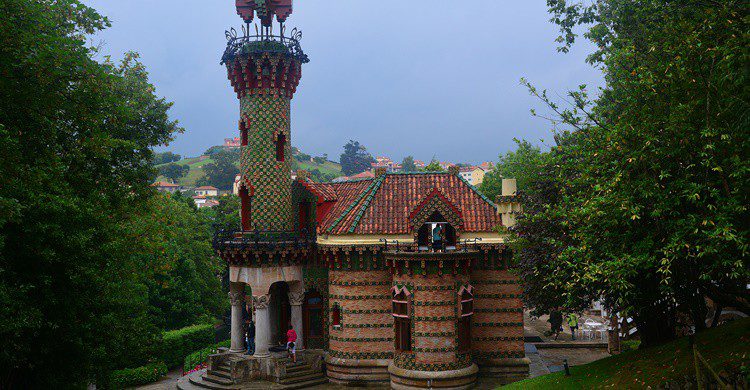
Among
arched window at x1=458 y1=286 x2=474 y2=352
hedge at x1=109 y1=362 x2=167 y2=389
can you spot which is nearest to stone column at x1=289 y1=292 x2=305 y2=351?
arched window at x1=458 y1=286 x2=474 y2=352

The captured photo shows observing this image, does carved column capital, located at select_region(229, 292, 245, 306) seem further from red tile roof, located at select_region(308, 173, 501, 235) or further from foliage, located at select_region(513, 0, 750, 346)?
foliage, located at select_region(513, 0, 750, 346)

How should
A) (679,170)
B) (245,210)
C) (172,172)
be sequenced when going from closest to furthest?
(679,170) < (245,210) < (172,172)

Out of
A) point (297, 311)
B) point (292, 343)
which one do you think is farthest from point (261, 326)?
point (297, 311)

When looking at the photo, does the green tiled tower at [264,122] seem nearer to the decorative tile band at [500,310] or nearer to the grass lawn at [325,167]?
the decorative tile band at [500,310]

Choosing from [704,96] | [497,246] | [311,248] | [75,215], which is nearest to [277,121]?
[311,248]

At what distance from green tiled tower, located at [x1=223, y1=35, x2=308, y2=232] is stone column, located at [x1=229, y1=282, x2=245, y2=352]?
9.36 feet

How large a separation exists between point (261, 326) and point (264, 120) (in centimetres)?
955

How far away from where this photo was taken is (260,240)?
88.9 ft

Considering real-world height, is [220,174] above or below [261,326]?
above

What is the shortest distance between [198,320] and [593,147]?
114 ft

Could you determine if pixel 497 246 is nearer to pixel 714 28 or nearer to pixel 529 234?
pixel 529 234

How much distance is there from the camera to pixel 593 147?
1530 centimetres

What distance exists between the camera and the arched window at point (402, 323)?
2508 cm

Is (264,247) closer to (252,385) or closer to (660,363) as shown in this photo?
(252,385)
